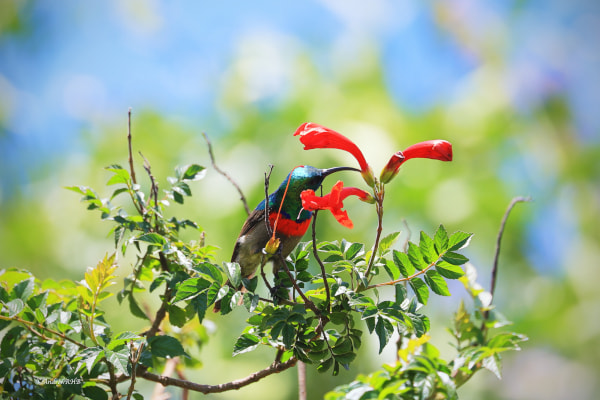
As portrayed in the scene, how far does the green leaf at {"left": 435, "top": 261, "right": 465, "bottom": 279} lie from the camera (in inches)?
21.9

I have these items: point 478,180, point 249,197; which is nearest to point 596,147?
point 478,180

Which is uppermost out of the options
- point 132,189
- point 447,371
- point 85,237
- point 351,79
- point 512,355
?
point 351,79

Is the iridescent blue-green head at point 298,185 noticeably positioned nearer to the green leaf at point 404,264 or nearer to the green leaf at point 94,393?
the green leaf at point 404,264

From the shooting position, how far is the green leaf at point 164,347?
2.07 ft

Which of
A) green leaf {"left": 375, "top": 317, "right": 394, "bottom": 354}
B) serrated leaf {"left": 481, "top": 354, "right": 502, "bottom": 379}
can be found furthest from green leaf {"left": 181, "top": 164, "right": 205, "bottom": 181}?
serrated leaf {"left": 481, "top": 354, "right": 502, "bottom": 379}

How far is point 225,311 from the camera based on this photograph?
1.78 ft

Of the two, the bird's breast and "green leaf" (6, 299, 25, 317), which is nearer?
"green leaf" (6, 299, 25, 317)

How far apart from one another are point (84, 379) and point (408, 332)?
18.1 inches

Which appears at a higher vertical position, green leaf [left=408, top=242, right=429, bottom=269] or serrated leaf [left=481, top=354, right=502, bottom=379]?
green leaf [left=408, top=242, right=429, bottom=269]

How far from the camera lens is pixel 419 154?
58 cm

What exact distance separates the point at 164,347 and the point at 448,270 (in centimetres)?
36

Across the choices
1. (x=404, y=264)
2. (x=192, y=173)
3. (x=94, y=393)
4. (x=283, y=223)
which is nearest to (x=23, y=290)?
(x=94, y=393)

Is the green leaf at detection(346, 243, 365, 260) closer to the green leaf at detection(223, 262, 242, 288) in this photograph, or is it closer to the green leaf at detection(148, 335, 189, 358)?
the green leaf at detection(223, 262, 242, 288)

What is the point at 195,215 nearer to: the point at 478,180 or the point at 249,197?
the point at 249,197
